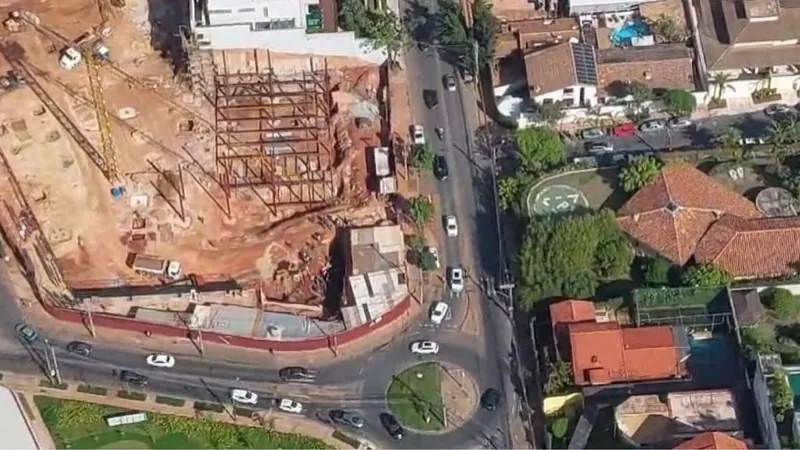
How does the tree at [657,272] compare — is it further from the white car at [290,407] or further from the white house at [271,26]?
the white house at [271,26]

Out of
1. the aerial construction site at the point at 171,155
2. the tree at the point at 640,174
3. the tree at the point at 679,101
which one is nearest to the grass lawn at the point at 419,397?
the aerial construction site at the point at 171,155

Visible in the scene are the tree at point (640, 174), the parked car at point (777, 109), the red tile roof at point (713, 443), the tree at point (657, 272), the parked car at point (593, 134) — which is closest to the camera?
the red tile roof at point (713, 443)

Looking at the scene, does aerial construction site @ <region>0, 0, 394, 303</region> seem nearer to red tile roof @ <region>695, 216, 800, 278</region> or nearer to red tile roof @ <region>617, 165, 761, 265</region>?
red tile roof @ <region>617, 165, 761, 265</region>

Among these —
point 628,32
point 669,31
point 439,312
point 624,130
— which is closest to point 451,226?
point 439,312

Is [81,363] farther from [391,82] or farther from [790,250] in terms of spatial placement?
[790,250]

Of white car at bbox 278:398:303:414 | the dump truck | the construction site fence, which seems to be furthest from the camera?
the dump truck

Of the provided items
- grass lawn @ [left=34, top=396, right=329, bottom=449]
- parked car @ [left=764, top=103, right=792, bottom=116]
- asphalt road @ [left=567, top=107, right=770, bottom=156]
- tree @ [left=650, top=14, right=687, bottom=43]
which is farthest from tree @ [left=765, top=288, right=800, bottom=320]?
grass lawn @ [left=34, top=396, right=329, bottom=449]
